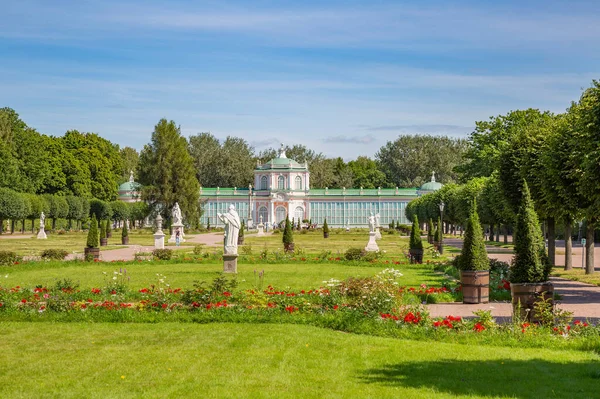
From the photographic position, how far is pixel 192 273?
22.6m

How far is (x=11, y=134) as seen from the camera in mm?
67062

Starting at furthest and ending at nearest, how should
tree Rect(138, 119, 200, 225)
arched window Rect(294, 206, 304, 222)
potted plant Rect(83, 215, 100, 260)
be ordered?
arched window Rect(294, 206, 304, 222) → tree Rect(138, 119, 200, 225) → potted plant Rect(83, 215, 100, 260)

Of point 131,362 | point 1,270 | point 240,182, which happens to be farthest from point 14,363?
point 240,182

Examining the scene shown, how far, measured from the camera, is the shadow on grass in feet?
25.9

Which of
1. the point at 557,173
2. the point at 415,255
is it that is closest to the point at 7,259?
the point at 415,255

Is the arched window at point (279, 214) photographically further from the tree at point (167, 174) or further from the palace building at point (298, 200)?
the tree at point (167, 174)

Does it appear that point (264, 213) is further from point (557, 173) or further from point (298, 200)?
point (557, 173)

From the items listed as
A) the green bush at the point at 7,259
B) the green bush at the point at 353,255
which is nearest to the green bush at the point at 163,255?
the green bush at the point at 7,259

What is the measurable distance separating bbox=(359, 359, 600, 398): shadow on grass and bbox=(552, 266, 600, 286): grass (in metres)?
12.3

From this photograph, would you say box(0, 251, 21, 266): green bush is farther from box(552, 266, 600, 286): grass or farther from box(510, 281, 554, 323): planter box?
box(510, 281, 554, 323): planter box

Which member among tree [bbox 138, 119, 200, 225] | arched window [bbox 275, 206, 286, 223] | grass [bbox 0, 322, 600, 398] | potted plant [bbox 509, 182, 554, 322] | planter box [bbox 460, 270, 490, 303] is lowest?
grass [bbox 0, 322, 600, 398]

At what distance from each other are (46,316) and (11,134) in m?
57.8

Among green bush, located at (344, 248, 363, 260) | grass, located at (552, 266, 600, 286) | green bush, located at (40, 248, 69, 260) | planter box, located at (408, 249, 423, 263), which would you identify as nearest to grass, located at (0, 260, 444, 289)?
green bush, located at (344, 248, 363, 260)

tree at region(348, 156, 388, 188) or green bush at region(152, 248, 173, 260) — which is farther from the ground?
tree at region(348, 156, 388, 188)
